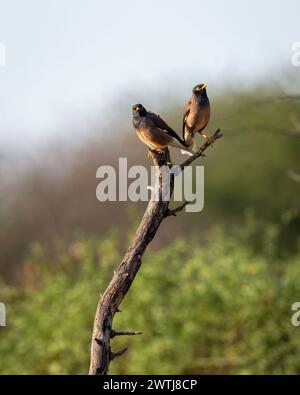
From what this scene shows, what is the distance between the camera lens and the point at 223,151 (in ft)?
66.3

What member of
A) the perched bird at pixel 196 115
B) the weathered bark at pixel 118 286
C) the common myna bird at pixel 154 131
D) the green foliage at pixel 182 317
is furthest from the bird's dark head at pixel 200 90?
the green foliage at pixel 182 317

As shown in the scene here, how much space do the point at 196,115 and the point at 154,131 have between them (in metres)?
0.27

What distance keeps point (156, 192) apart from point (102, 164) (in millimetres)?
15293

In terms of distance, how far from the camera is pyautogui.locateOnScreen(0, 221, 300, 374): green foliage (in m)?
10.2

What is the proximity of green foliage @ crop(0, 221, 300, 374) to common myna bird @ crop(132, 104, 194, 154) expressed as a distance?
4.49m

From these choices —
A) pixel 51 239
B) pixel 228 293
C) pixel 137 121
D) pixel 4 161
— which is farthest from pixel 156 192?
pixel 4 161

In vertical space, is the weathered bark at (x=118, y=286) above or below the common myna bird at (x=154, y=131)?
below

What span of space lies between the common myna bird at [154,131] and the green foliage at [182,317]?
4489 mm

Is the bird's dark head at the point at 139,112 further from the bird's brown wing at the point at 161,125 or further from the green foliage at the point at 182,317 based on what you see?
the green foliage at the point at 182,317

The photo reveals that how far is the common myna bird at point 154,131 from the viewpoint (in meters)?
5.79

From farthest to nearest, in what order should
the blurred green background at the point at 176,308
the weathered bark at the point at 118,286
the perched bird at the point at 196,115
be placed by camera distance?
the blurred green background at the point at 176,308, the perched bird at the point at 196,115, the weathered bark at the point at 118,286

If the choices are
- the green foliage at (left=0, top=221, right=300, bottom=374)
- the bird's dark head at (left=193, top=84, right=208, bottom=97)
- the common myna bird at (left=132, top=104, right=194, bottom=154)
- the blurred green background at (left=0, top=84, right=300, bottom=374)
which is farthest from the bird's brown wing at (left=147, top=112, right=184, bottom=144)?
the green foliage at (left=0, top=221, right=300, bottom=374)

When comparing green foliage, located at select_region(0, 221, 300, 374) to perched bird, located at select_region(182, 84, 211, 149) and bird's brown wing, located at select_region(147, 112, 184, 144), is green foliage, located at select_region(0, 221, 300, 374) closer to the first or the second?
perched bird, located at select_region(182, 84, 211, 149)

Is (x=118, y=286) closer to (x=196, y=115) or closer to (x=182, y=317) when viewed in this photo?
(x=196, y=115)
